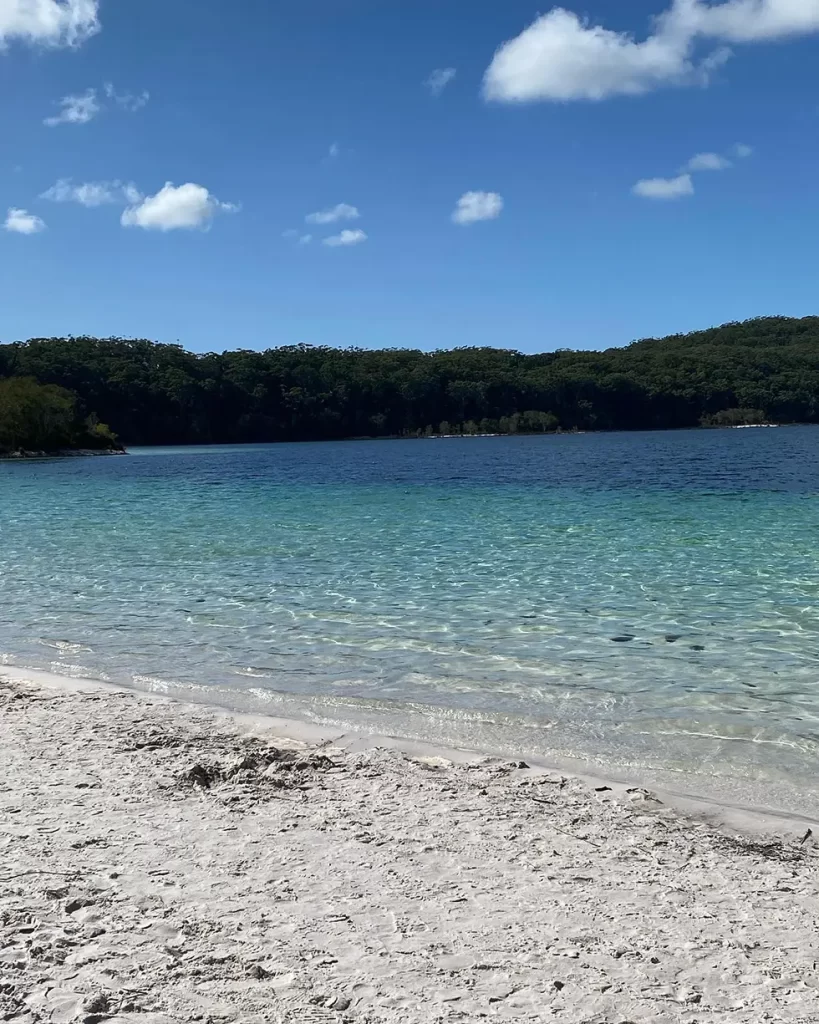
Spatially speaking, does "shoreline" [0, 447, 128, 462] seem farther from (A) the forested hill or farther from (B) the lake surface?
(B) the lake surface

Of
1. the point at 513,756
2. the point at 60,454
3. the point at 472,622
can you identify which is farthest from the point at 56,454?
the point at 513,756

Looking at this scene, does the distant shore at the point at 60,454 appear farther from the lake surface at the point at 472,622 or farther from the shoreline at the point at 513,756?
the shoreline at the point at 513,756

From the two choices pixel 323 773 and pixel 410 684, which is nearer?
pixel 323 773

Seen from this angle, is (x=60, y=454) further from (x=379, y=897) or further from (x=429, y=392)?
(x=429, y=392)

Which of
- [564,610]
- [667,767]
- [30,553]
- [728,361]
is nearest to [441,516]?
[30,553]

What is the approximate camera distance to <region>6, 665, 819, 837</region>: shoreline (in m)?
5.09

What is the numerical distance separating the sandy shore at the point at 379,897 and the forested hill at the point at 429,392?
510 ft

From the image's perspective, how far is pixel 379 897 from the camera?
12.8ft

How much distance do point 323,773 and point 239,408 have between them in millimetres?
169171

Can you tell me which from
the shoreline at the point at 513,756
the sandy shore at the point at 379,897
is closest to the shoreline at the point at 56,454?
the shoreline at the point at 513,756

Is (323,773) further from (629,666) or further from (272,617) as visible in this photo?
(272,617)

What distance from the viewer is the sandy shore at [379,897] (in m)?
3.10

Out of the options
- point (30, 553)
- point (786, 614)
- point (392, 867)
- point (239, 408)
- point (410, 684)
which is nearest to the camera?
point (392, 867)

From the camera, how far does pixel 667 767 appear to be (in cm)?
616
